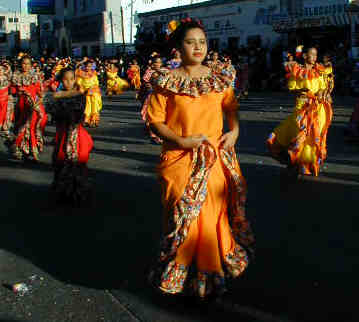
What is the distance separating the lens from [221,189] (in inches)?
151

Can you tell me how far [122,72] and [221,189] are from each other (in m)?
32.2

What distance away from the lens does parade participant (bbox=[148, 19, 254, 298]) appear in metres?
3.72

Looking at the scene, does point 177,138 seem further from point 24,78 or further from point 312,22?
point 312,22

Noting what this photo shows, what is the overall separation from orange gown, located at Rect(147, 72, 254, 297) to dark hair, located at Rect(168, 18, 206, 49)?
222 mm

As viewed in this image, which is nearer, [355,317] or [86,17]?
[355,317]

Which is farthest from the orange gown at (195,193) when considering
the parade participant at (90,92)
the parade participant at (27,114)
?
the parade participant at (90,92)

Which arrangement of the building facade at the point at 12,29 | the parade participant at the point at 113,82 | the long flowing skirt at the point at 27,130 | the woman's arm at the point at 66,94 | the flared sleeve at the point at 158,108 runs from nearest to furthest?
the flared sleeve at the point at 158,108
the woman's arm at the point at 66,94
the long flowing skirt at the point at 27,130
the parade participant at the point at 113,82
the building facade at the point at 12,29

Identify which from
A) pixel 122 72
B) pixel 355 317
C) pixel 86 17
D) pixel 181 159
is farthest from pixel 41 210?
pixel 86 17

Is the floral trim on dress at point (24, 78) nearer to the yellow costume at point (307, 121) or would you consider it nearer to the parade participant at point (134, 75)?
the yellow costume at point (307, 121)

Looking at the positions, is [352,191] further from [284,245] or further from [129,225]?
[129,225]

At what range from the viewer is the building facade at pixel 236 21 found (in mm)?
31531

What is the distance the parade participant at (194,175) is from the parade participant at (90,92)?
10.4 m

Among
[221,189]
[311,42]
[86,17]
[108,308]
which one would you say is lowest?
[108,308]

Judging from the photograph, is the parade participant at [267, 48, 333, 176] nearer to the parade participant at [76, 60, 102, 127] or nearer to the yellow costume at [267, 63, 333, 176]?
the yellow costume at [267, 63, 333, 176]
